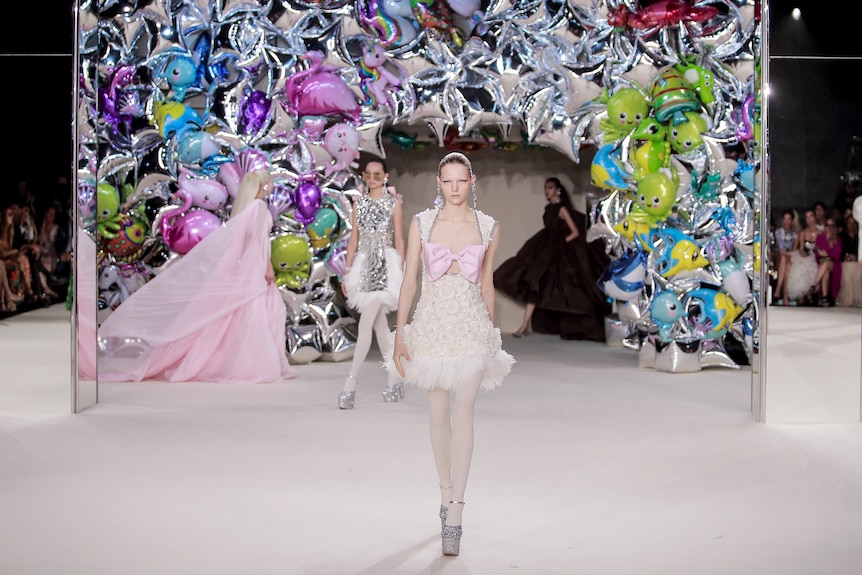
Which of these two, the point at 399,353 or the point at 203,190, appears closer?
the point at 399,353

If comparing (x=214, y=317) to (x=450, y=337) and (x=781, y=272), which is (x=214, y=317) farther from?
(x=450, y=337)

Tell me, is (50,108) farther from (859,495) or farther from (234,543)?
(859,495)

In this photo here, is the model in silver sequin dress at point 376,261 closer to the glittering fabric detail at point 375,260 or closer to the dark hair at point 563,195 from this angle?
the glittering fabric detail at point 375,260

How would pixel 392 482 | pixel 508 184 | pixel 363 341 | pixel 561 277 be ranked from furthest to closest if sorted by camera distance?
pixel 508 184, pixel 561 277, pixel 363 341, pixel 392 482

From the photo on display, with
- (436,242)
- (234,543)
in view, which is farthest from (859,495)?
(234,543)

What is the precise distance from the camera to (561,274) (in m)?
9.77

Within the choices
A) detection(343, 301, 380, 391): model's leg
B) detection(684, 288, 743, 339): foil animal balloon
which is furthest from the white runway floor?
detection(684, 288, 743, 339): foil animal balloon

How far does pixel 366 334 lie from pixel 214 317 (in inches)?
49.5

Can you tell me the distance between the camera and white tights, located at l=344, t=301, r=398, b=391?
637 centimetres

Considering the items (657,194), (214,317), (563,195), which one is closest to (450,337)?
(214,317)

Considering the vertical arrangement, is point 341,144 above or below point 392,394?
above

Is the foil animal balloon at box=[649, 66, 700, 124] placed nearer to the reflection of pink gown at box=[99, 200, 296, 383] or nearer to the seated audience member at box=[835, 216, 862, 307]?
the seated audience member at box=[835, 216, 862, 307]

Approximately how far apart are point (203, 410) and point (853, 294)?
3.62m

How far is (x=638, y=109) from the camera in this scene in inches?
299
